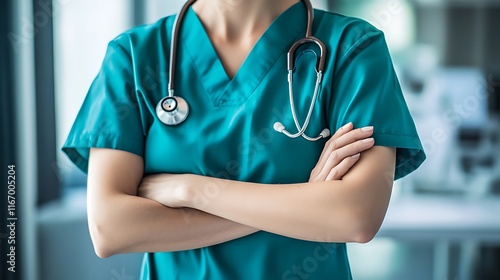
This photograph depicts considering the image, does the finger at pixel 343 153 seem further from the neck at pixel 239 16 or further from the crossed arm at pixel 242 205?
the neck at pixel 239 16

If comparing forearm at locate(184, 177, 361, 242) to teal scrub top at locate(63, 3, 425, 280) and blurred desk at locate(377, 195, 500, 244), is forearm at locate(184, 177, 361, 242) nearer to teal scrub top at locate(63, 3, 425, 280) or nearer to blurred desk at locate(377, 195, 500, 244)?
teal scrub top at locate(63, 3, 425, 280)

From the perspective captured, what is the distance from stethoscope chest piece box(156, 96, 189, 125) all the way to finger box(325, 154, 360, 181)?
239 millimetres

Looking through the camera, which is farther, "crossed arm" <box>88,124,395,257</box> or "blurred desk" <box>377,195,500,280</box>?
"blurred desk" <box>377,195,500,280</box>

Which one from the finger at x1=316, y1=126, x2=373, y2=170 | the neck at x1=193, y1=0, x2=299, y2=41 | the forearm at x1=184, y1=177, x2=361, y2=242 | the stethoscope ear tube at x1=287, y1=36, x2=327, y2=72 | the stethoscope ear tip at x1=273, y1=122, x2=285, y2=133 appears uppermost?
the neck at x1=193, y1=0, x2=299, y2=41

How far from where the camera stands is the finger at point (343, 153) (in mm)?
785

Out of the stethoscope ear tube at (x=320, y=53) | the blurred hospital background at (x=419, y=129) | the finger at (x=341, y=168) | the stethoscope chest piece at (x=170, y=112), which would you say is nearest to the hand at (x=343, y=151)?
the finger at (x=341, y=168)

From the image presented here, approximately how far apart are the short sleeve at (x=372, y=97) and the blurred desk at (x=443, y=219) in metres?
0.84

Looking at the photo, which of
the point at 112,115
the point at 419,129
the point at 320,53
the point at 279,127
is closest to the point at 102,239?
the point at 112,115

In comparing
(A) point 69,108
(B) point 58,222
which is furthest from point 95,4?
(B) point 58,222

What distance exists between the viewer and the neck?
89 centimetres

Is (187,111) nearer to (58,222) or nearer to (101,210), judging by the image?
(101,210)

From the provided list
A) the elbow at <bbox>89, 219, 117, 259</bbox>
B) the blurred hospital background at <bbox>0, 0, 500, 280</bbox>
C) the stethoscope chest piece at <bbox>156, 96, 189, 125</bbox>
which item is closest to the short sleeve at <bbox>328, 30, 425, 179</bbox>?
the stethoscope chest piece at <bbox>156, 96, 189, 125</bbox>

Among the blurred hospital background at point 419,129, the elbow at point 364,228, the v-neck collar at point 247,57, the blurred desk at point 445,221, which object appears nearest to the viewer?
the elbow at point 364,228

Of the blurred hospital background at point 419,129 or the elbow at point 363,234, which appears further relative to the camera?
the blurred hospital background at point 419,129
